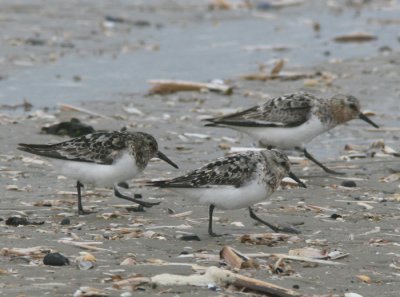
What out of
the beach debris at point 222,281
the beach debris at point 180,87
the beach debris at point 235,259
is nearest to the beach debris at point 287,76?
the beach debris at point 180,87

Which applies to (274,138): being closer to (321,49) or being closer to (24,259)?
(24,259)

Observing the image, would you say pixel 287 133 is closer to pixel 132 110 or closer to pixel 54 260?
pixel 132 110

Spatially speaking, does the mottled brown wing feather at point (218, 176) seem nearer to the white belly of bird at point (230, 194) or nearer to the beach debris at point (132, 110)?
the white belly of bird at point (230, 194)

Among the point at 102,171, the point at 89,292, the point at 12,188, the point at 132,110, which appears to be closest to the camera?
the point at 89,292

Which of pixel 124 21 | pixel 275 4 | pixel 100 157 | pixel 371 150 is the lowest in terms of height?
pixel 371 150

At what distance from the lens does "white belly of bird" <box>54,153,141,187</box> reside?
934 centimetres

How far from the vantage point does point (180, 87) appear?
15539 millimetres

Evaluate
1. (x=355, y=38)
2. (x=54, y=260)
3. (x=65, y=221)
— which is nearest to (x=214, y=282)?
(x=54, y=260)

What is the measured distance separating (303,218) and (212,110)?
17.8 feet

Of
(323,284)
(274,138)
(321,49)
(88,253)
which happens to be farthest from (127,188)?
(321,49)

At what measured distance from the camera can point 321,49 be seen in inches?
771

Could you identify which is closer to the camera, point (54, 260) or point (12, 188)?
point (54, 260)

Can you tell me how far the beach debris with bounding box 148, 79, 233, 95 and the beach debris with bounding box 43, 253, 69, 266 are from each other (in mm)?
8409

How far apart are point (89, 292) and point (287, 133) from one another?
5340mm
